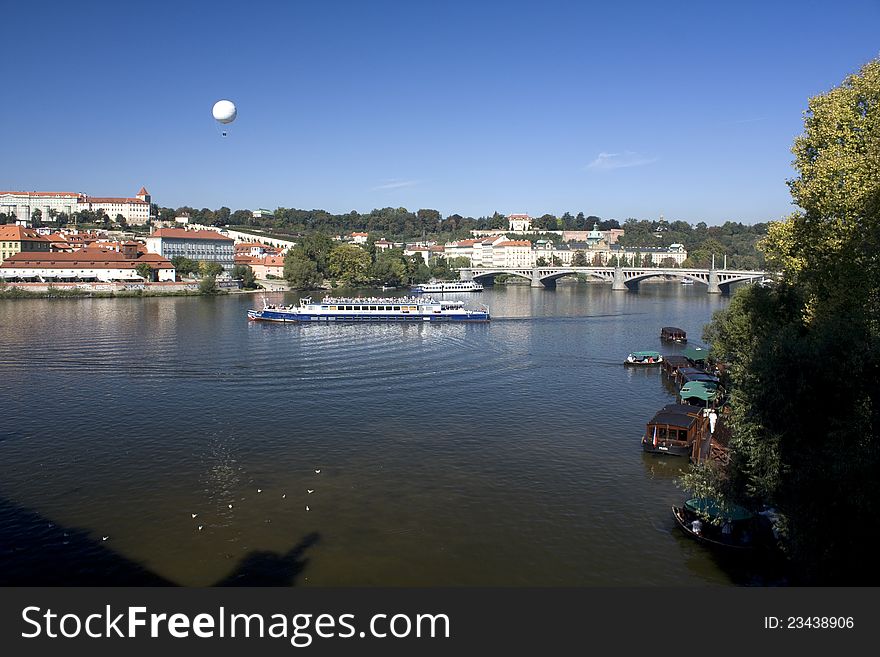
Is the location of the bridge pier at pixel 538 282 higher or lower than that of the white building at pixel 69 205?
lower

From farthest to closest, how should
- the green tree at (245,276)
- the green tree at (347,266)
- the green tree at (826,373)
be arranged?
1. the green tree at (347,266)
2. the green tree at (245,276)
3. the green tree at (826,373)

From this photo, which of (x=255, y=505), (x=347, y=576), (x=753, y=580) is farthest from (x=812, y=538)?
(x=255, y=505)

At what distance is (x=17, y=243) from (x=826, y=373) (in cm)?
6611

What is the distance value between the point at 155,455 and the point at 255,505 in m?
3.59

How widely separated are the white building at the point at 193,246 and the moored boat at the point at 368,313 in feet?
110

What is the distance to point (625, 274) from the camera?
2788 inches

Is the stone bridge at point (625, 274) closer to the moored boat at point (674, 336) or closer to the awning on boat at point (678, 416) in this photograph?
the moored boat at point (674, 336)

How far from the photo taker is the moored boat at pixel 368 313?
128 ft

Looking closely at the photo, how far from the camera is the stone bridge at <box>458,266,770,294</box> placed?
202ft

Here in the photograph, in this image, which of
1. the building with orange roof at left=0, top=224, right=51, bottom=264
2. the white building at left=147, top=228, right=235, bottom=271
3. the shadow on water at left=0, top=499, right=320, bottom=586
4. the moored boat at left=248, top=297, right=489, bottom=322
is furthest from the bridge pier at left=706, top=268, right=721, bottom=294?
the building with orange roof at left=0, top=224, right=51, bottom=264

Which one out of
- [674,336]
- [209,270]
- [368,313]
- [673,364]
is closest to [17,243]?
[209,270]

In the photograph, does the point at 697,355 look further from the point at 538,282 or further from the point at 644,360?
the point at 538,282

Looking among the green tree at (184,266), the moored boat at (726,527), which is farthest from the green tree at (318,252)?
the moored boat at (726,527)

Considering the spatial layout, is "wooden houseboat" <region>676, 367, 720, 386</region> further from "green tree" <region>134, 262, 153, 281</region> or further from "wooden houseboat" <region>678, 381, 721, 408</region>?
"green tree" <region>134, 262, 153, 281</region>
